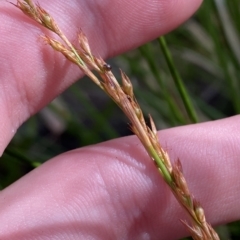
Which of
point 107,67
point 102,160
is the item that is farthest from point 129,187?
point 107,67

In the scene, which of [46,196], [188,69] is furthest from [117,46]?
[188,69]

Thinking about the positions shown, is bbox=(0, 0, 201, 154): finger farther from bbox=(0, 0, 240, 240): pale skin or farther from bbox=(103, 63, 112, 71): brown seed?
bbox=(103, 63, 112, 71): brown seed

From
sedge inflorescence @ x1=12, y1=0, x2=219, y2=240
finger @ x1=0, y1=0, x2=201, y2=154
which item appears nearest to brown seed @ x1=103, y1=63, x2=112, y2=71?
sedge inflorescence @ x1=12, y1=0, x2=219, y2=240

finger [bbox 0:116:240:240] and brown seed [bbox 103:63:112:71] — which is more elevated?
brown seed [bbox 103:63:112:71]

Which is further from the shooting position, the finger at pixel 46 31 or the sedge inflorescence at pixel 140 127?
the finger at pixel 46 31

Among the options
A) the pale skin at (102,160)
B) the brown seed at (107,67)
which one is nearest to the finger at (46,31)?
the pale skin at (102,160)

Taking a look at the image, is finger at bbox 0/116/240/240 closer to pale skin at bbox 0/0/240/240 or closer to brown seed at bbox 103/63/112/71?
pale skin at bbox 0/0/240/240

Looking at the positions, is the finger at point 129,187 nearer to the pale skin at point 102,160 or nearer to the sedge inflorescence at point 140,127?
the pale skin at point 102,160

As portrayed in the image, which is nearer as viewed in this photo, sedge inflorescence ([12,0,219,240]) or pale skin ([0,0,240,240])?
sedge inflorescence ([12,0,219,240])

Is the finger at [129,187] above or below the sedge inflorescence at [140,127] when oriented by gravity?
below

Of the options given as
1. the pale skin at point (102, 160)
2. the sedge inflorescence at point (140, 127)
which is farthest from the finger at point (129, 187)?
the sedge inflorescence at point (140, 127)
